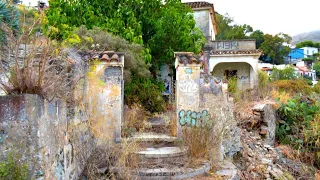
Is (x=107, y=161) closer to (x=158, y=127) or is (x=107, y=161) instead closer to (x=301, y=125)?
(x=158, y=127)

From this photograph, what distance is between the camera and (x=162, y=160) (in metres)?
6.52

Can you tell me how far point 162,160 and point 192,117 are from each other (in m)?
1.56

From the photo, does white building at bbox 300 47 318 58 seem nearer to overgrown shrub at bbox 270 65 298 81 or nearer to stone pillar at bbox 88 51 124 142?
overgrown shrub at bbox 270 65 298 81

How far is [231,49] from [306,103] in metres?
7.55

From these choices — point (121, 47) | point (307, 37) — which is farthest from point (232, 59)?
point (307, 37)

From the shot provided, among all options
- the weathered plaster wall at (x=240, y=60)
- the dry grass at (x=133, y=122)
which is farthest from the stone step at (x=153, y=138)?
the weathered plaster wall at (x=240, y=60)

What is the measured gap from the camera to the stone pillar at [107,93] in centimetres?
724

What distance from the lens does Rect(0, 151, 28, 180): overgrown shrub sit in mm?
3299

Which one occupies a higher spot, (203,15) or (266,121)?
(203,15)

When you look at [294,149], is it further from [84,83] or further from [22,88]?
[22,88]

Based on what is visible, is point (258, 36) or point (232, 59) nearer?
point (232, 59)

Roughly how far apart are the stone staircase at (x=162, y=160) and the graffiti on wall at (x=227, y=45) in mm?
13382

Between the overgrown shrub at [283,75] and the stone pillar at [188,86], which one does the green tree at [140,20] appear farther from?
the overgrown shrub at [283,75]

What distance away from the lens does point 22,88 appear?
3504mm
